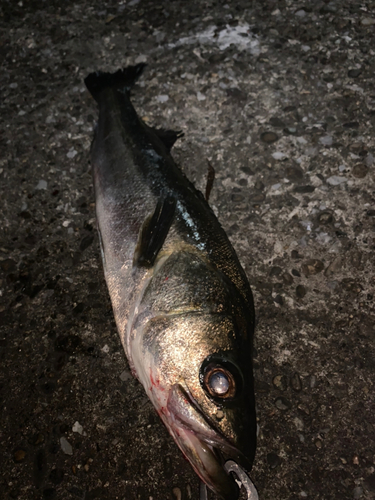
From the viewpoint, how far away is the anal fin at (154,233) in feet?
7.61

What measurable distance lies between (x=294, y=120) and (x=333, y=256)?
1.39 meters

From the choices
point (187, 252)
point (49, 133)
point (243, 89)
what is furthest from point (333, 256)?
point (49, 133)

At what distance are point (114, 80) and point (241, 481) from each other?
3406mm

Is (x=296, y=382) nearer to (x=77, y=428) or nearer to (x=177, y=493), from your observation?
(x=177, y=493)

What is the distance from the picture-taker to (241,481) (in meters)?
1.97

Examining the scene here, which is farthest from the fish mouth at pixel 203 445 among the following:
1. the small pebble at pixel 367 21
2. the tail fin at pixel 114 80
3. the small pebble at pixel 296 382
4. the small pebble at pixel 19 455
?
the small pebble at pixel 367 21

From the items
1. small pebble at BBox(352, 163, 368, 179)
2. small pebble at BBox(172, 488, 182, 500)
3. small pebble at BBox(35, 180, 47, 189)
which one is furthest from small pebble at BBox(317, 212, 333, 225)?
small pebble at BBox(35, 180, 47, 189)

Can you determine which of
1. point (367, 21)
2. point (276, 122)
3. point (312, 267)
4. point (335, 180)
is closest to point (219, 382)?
point (312, 267)

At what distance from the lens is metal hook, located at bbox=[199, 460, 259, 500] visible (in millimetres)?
1862

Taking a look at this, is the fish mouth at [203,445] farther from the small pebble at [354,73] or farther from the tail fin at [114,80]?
the small pebble at [354,73]

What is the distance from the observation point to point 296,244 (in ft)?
9.60

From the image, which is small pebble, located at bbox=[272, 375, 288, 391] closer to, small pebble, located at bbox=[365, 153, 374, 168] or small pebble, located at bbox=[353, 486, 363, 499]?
small pebble, located at bbox=[353, 486, 363, 499]

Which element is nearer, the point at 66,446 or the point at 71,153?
the point at 66,446

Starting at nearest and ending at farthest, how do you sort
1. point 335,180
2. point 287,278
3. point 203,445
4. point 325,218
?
point 203,445 < point 287,278 < point 325,218 < point 335,180
